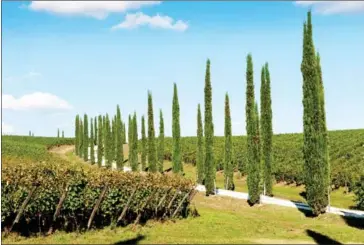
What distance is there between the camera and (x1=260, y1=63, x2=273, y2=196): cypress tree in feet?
147

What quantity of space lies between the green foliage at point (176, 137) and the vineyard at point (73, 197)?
81.0 feet

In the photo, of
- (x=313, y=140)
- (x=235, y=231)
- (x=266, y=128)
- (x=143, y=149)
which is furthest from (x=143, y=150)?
(x=235, y=231)

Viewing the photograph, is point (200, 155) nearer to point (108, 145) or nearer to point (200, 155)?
point (200, 155)

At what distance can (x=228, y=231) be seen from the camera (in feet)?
87.6

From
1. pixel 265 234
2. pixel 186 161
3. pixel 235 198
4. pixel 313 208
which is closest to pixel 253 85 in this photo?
pixel 235 198

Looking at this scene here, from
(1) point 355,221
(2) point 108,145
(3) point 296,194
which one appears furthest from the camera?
(2) point 108,145

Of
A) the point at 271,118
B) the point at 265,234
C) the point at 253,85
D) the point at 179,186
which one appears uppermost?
the point at 253,85

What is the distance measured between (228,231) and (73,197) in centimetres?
843

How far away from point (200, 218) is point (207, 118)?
17.8 metres

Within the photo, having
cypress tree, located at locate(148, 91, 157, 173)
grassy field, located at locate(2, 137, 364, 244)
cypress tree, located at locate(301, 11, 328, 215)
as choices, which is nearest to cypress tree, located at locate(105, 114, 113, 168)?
cypress tree, located at locate(148, 91, 157, 173)

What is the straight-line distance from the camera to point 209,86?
160 ft

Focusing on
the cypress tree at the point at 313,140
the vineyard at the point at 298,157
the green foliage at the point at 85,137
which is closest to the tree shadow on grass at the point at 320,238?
the cypress tree at the point at 313,140

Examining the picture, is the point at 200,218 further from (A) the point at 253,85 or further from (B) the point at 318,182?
(A) the point at 253,85

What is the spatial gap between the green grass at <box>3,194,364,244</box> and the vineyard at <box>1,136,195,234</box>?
1202 millimetres
